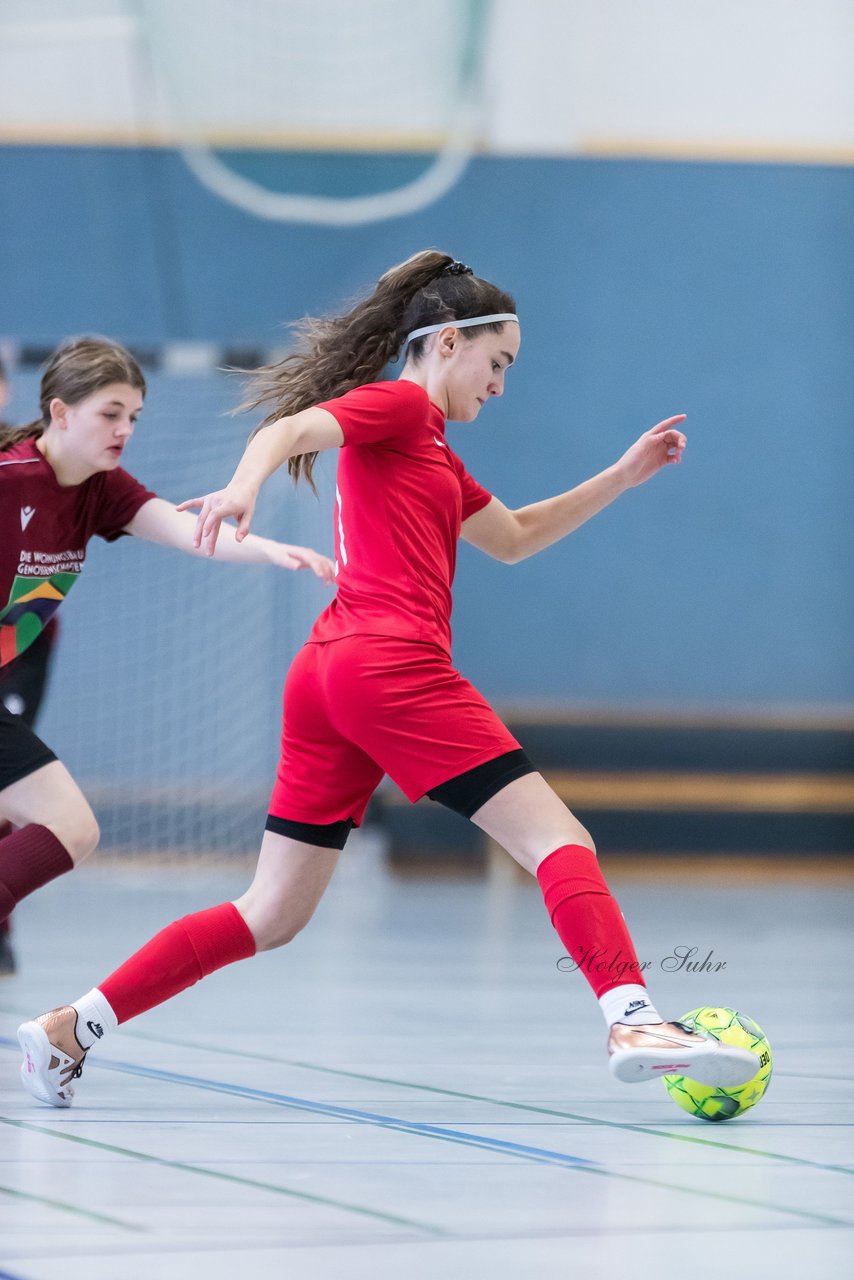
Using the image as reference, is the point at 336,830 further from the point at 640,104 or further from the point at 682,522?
the point at 640,104

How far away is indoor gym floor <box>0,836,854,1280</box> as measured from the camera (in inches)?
72.9

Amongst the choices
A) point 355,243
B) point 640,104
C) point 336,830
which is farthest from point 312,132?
point 336,830

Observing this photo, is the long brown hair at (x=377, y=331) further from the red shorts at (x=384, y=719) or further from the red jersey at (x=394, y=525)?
the red shorts at (x=384, y=719)

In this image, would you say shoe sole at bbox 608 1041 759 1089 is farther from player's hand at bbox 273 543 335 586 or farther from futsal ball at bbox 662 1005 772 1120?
player's hand at bbox 273 543 335 586

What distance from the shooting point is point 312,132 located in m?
9.36

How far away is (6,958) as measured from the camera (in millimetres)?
4516

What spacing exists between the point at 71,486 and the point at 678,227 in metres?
6.88

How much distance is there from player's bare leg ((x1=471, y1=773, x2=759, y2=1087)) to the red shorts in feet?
0.32

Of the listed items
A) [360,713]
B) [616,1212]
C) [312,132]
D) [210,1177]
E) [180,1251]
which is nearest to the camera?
[180,1251]

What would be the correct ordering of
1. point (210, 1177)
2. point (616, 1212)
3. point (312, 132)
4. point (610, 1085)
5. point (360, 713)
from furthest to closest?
point (312, 132), point (610, 1085), point (360, 713), point (210, 1177), point (616, 1212)

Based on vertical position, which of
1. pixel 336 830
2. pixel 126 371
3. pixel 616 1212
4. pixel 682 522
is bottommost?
pixel 682 522

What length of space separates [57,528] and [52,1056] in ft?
3.24

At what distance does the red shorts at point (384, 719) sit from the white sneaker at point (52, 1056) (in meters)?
0.49

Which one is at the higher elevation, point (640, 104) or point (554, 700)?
point (640, 104)
